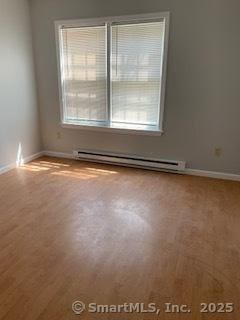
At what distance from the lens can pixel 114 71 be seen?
370 cm

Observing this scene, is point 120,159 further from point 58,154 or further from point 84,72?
point 84,72

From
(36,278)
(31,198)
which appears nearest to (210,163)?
(31,198)

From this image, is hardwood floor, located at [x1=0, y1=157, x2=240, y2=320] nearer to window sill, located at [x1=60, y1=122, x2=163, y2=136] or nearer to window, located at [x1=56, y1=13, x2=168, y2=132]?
window sill, located at [x1=60, y1=122, x2=163, y2=136]

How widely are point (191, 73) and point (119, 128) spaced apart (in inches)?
50.5

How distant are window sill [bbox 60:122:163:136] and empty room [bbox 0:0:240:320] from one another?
21 millimetres

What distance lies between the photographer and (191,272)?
185cm

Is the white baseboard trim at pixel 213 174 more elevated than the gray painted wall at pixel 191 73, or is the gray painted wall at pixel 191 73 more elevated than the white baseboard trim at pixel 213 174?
the gray painted wall at pixel 191 73

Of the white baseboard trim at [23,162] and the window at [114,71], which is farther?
the white baseboard trim at [23,162]

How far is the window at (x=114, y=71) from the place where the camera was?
135 inches

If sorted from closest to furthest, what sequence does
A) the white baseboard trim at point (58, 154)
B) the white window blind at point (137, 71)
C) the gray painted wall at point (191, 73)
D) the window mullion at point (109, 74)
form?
the gray painted wall at point (191, 73)
the white window blind at point (137, 71)
the window mullion at point (109, 74)
the white baseboard trim at point (58, 154)

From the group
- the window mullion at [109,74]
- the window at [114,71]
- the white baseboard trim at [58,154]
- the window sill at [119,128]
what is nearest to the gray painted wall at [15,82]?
the white baseboard trim at [58,154]

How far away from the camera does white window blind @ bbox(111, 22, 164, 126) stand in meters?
3.41

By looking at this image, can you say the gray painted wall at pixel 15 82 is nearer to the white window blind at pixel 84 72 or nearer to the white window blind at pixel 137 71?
the white window blind at pixel 84 72

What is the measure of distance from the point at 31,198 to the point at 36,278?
4.31 ft
